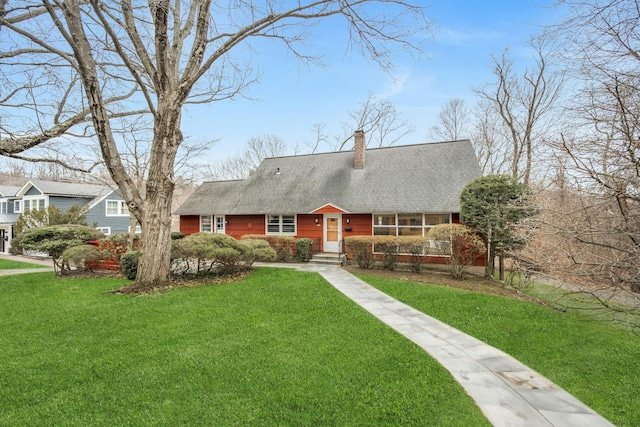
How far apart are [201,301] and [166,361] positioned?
3211 mm

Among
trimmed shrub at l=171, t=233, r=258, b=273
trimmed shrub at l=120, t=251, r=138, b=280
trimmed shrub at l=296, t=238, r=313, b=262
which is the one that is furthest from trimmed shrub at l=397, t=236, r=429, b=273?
trimmed shrub at l=120, t=251, r=138, b=280

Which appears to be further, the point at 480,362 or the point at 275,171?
the point at 275,171

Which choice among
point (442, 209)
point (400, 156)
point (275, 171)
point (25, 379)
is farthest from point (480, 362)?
point (275, 171)

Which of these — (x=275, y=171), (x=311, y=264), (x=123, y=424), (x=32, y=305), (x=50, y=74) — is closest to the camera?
(x=123, y=424)

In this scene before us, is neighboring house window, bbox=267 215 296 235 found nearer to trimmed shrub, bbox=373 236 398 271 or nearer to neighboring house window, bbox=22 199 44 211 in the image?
trimmed shrub, bbox=373 236 398 271

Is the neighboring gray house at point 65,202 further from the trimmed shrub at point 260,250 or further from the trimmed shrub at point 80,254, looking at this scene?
the trimmed shrub at point 260,250

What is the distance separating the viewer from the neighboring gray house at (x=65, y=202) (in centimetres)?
2167

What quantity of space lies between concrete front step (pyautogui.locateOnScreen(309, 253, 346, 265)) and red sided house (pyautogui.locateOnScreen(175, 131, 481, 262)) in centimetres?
46

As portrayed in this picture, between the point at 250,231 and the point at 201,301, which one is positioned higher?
the point at 250,231

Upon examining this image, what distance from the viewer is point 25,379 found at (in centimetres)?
380

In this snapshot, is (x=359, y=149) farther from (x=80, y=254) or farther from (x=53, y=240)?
(x=53, y=240)

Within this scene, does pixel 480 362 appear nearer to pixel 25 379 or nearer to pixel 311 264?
pixel 25 379

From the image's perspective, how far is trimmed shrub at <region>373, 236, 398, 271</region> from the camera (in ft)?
38.3

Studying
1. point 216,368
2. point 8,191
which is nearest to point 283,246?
point 216,368
